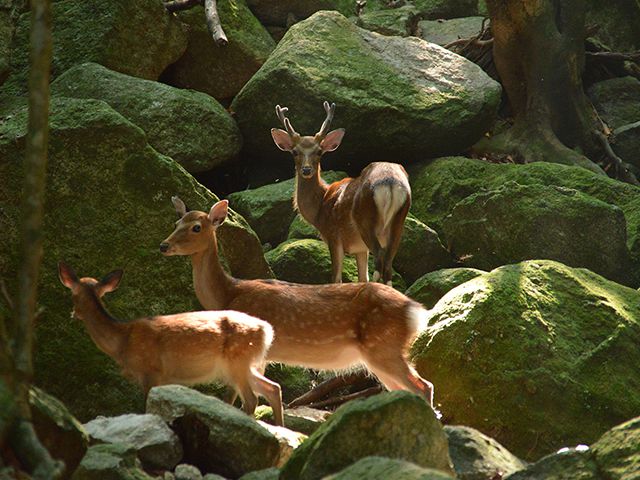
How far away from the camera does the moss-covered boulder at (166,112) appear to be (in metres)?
12.1

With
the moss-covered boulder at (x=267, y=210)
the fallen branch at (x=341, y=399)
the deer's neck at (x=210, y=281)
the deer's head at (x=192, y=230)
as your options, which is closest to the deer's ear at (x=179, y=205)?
the deer's head at (x=192, y=230)

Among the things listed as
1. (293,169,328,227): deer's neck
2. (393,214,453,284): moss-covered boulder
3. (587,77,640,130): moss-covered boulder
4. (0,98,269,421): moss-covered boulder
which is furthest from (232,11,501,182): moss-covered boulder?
(0,98,269,421): moss-covered boulder

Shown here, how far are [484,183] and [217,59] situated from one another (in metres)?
3.95

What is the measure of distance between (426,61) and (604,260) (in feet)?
13.6

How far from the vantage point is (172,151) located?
40.6 feet

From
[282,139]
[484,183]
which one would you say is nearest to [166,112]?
[282,139]

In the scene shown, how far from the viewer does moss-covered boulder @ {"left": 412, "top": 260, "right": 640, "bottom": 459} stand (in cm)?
795

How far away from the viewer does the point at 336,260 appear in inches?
436

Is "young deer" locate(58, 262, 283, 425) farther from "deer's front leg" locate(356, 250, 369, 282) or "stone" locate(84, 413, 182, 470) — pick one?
"deer's front leg" locate(356, 250, 369, 282)

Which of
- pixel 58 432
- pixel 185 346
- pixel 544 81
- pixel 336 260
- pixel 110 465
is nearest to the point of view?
pixel 58 432

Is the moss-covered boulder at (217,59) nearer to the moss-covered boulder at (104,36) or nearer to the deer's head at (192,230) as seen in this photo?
the moss-covered boulder at (104,36)

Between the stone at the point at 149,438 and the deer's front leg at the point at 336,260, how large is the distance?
4.72m

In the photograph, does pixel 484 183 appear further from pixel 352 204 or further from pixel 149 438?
pixel 149 438

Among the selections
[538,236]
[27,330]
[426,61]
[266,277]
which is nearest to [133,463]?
[27,330]
